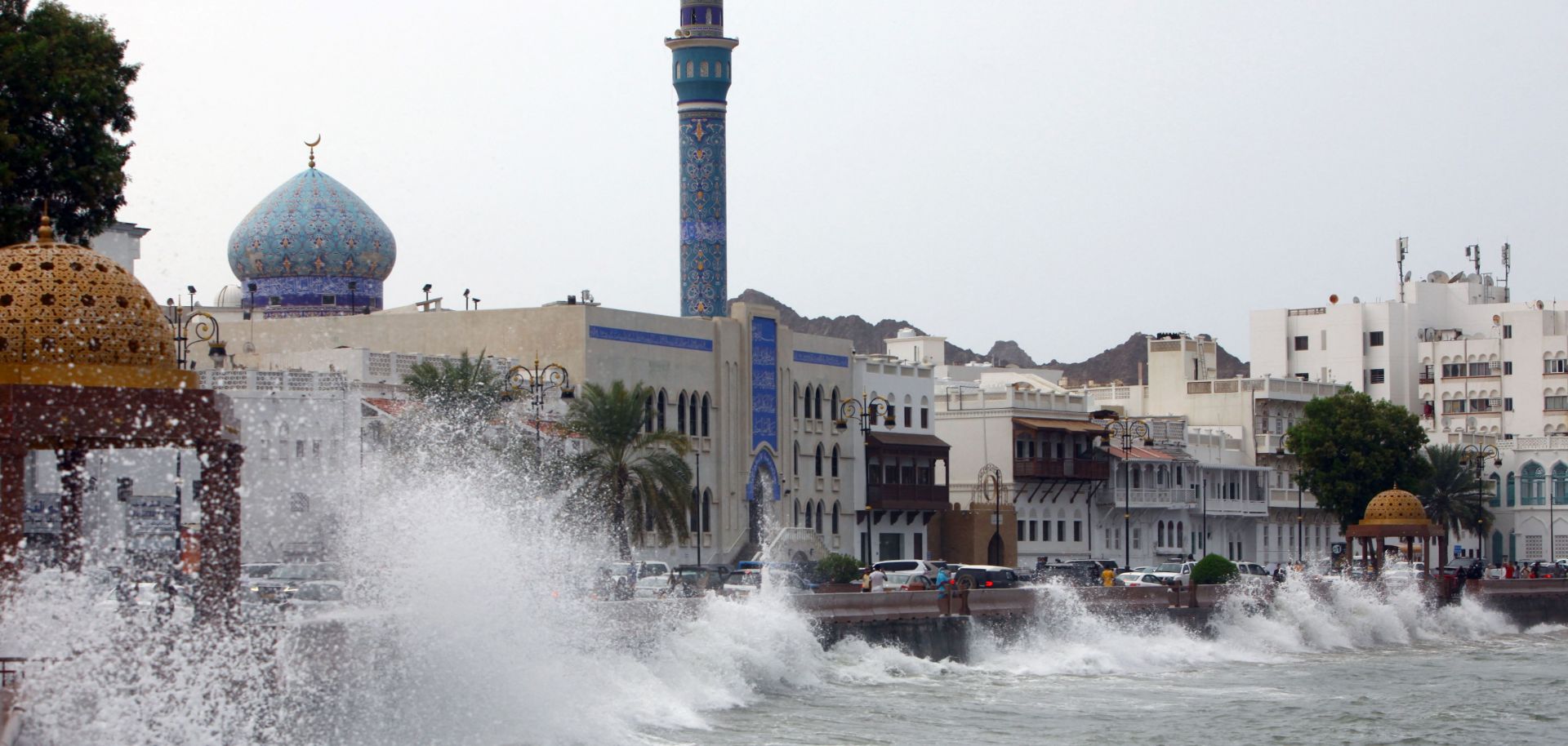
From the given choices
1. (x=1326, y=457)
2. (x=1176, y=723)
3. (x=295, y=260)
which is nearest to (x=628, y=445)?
(x=295, y=260)

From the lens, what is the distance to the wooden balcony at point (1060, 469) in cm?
7794

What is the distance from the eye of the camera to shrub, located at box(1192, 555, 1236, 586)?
2488 inches

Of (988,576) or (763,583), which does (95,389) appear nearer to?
(763,583)

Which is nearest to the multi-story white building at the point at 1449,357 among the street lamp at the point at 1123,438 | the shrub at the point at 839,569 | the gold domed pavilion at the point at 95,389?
the street lamp at the point at 1123,438

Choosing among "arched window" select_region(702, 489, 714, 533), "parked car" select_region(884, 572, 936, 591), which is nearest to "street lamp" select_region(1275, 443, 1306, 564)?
"arched window" select_region(702, 489, 714, 533)

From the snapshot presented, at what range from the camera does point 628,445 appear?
55.5 m

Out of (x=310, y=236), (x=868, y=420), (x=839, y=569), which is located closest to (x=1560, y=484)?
(x=868, y=420)

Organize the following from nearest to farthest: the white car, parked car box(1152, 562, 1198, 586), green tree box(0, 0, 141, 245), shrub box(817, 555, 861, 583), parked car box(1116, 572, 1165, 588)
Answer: green tree box(0, 0, 141, 245) → shrub box(817, 555, 861, 583) → parked car box(1152, 562, 1198, 586) → the white car → parked car box(1116, 572, 1165, 588)

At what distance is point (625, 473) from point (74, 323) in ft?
112

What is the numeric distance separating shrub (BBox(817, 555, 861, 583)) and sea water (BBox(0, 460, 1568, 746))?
21.7ft

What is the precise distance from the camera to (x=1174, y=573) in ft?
224

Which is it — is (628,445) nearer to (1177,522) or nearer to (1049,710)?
(1049,710)

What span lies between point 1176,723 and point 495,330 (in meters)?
30.6

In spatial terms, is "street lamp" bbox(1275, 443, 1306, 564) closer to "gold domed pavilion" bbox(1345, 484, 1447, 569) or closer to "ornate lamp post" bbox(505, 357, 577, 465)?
"gold domed pavilion" bbox(1345, 484, 1447, 569)
